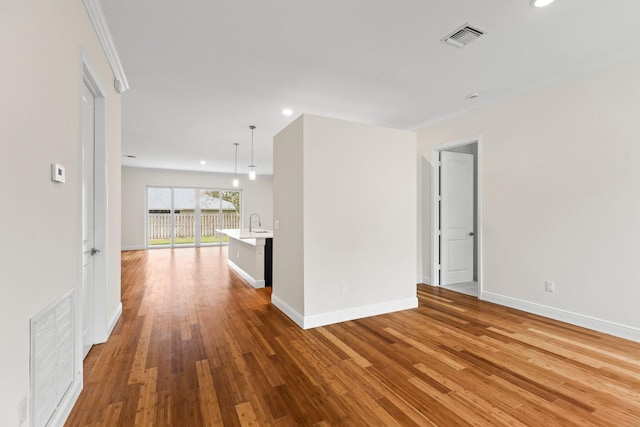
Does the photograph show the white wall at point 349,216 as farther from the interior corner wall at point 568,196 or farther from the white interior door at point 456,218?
the white interior door at point 456,218

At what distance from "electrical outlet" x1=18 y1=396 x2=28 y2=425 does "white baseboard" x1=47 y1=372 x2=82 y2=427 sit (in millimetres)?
309

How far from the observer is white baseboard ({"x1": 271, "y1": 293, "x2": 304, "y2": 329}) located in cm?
325

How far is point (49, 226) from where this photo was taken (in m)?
1.60

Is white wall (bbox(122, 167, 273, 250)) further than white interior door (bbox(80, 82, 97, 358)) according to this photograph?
Yes

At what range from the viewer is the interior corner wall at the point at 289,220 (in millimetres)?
3287

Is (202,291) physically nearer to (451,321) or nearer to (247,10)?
(451,321)

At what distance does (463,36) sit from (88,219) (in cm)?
375

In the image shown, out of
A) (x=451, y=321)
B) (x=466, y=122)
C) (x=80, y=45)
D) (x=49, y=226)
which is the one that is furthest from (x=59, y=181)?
(x=466, y=122)

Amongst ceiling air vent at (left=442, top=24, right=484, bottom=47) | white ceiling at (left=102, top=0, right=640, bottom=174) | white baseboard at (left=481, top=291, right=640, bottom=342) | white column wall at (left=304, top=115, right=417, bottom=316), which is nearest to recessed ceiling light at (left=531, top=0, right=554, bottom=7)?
white ceiling at (left=102, top=0, right=640, bottom=174)

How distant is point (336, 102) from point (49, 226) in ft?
11.2

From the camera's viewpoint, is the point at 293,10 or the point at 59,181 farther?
the point at 293,10

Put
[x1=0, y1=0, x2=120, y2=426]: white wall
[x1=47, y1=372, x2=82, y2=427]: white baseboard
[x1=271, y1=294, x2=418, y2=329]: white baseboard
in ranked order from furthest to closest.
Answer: [x1=271, y1=294, x2=418, y2=329]: white baseboard < [x1=47, y1=372, x2=82, y2=427]: white baseboard < [x1=0, y1=0, x2=120, y2=426]: white wall

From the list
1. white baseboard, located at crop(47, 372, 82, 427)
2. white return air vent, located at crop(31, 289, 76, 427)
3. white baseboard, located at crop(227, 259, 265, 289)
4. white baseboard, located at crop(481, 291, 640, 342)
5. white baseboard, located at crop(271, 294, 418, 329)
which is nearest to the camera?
white return air vent, located at crop(31, 289, 76, 427)

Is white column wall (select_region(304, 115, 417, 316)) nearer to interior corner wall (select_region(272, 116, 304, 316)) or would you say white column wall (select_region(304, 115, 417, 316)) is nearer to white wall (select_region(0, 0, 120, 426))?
interior corner wall (select_region(272, 116, 304, 316))
